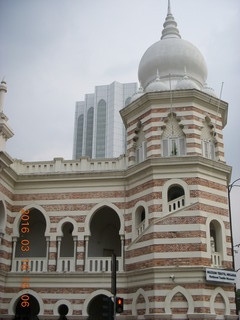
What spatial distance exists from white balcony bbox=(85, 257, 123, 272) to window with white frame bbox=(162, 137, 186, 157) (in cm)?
585

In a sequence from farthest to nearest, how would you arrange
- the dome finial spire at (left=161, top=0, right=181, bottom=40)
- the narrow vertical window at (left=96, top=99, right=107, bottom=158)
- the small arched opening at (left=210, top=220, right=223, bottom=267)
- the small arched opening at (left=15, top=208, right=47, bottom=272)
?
the narrow vertical window at (left=96, top=99, right=107, bottom=158), the dome finial spire at (left=161, top=0, right=181, bottom=40), the small arched opening at (left=15, top=208, right=47, bottom=272), the small arched opening at (left=210, top=220, right=223, bottom=267)

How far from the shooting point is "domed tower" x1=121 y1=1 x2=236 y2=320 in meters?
19.8

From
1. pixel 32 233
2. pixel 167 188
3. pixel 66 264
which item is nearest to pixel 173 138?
pixel 167 188

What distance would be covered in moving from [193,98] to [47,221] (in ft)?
32.6

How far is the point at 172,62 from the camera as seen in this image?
83.3 feet

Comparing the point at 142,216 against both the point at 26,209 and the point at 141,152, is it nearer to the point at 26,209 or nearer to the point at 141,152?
the point at 141,152

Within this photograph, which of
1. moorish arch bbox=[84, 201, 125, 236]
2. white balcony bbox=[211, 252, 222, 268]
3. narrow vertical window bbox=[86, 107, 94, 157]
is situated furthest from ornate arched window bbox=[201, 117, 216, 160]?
narrow vertical window bbox=[86, 107, 94, 157]

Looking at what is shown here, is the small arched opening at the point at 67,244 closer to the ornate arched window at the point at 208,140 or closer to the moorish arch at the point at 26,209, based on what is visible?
the moorish arch at the point at 26,209

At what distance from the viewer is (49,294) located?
22.3 m

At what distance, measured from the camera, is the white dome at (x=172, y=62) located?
25.4 m

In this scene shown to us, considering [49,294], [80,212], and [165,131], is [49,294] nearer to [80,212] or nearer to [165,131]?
[80,212]

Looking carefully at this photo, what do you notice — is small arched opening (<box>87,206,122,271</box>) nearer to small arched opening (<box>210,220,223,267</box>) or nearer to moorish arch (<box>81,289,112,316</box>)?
moorish arch (<box>81,289,112,316</box>)

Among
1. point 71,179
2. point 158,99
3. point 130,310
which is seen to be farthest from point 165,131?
point 130,310

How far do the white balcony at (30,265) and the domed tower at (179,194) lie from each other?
14.9ft
